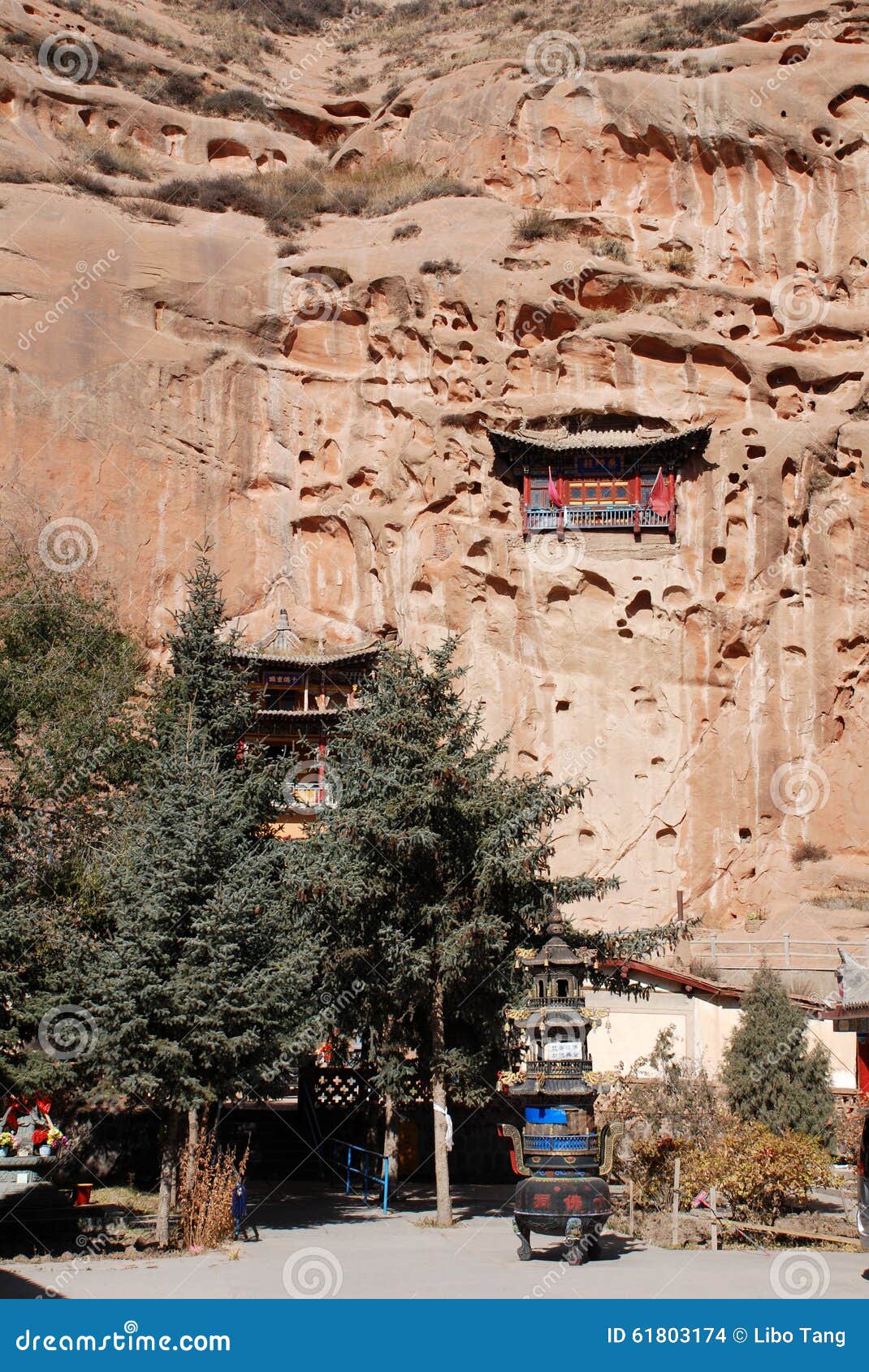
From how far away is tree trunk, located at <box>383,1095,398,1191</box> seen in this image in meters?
15.5

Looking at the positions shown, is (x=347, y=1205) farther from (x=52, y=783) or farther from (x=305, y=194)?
(x=305, y=194)

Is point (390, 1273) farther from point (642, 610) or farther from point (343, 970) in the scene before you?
point (642, 610)

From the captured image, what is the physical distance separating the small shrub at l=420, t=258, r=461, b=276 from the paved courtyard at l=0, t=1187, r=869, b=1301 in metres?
24.9

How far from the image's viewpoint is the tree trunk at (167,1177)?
12109 millimetres

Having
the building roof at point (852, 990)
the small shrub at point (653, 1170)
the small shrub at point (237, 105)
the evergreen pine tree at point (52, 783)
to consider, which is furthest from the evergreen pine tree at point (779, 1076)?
the small shrub at point (237, 105)

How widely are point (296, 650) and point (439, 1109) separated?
677 inches

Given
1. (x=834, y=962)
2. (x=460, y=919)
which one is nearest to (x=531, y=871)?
(x=460, y=919)

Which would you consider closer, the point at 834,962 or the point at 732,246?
the point at 834,962

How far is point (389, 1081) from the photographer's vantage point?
1487cm

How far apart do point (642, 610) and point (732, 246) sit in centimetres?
1079

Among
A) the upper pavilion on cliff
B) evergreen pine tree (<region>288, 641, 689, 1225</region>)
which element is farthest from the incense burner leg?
the upper pavilion on cliff

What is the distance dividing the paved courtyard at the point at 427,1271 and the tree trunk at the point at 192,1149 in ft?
2.78

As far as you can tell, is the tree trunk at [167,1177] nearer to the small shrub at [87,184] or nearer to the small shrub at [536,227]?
the small shrub at [536,227]

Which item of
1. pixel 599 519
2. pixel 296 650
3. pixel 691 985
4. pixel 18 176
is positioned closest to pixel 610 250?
pixel 599 519
